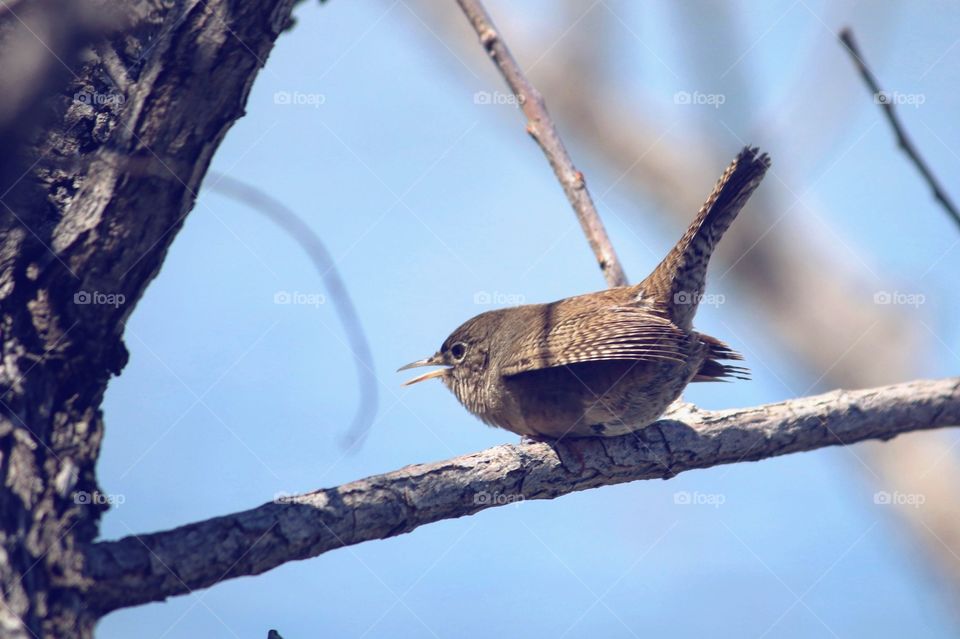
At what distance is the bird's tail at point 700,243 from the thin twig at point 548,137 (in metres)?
0.29

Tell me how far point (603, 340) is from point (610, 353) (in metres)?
0.12

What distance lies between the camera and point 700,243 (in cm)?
475

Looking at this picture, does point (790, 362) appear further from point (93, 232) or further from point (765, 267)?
point (93, 232)

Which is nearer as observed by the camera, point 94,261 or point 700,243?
point 94,261

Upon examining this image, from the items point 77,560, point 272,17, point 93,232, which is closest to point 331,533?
point 77,560

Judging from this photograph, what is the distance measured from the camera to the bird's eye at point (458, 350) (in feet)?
17.3

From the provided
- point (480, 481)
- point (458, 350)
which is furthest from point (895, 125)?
point (458, 350)

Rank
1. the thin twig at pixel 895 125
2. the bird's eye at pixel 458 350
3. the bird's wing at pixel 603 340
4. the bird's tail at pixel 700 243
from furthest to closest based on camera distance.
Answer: the bird's eye at pixel 458 350
the bird's tail at pixel 700 243
the bird's wing at pixel 603 340
the thin twig at pixel 895 125

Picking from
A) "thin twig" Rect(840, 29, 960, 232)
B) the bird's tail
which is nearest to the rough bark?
"thin twig" Rect(840, 29, 960, 232)

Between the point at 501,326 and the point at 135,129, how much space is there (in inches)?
119

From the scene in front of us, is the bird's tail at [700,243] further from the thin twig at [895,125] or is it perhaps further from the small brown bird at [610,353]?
the thin twig at [895,125]

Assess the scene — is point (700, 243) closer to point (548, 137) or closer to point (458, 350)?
point (548, 137)

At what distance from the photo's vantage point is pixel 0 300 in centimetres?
260

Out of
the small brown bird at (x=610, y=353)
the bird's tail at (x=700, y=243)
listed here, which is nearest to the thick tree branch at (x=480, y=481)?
the small brown bird at (x=610, y=353)
